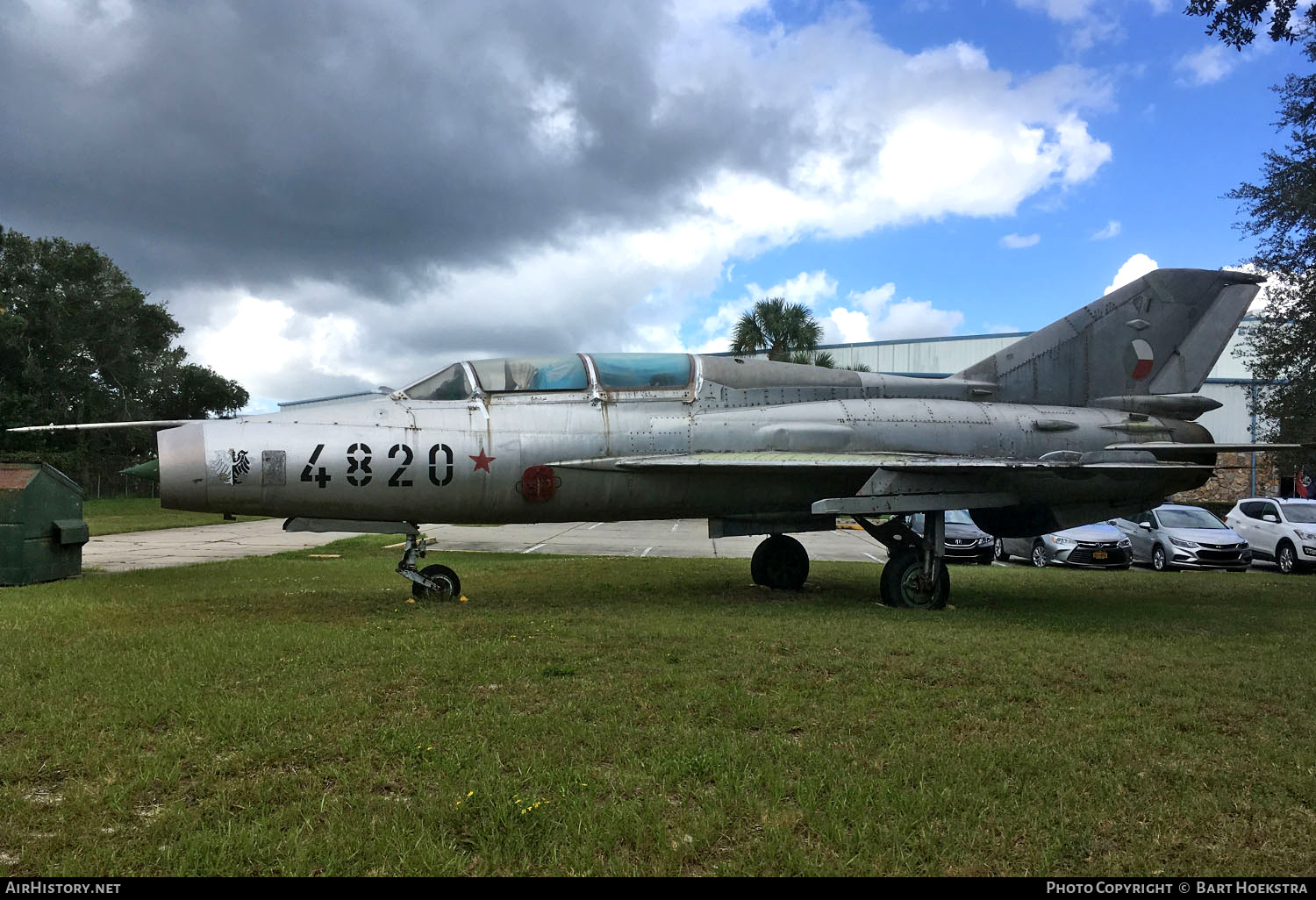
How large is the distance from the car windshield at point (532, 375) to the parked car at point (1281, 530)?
17.7 meters

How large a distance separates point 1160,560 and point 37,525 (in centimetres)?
2135

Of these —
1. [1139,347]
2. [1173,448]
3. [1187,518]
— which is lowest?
[1187,518]

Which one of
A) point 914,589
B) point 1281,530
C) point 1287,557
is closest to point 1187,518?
point 1281,530

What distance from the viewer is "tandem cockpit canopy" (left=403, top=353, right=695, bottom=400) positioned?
9016mm

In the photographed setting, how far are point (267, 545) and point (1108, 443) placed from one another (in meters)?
18.5

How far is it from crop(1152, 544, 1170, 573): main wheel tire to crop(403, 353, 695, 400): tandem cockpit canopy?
1431 cm

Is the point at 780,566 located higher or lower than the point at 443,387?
lower

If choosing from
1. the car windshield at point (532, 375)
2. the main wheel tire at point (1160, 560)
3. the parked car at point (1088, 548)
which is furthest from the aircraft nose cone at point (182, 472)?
the main wheel tire at point (1160, 560)

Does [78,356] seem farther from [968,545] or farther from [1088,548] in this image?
[1088,548]

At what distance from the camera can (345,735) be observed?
417 centimetres

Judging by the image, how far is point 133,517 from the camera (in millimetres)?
30875

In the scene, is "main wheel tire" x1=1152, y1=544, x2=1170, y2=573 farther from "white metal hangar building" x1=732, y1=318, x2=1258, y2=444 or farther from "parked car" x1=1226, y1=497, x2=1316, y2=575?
"white metal hangar building" x1=732, y1=318, x2=1258, y2=444

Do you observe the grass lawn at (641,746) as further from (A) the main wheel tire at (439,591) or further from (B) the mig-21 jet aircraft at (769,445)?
(B) the mig-21 jet aircraft at (769,445)

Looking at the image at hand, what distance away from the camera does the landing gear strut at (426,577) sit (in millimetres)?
8906
